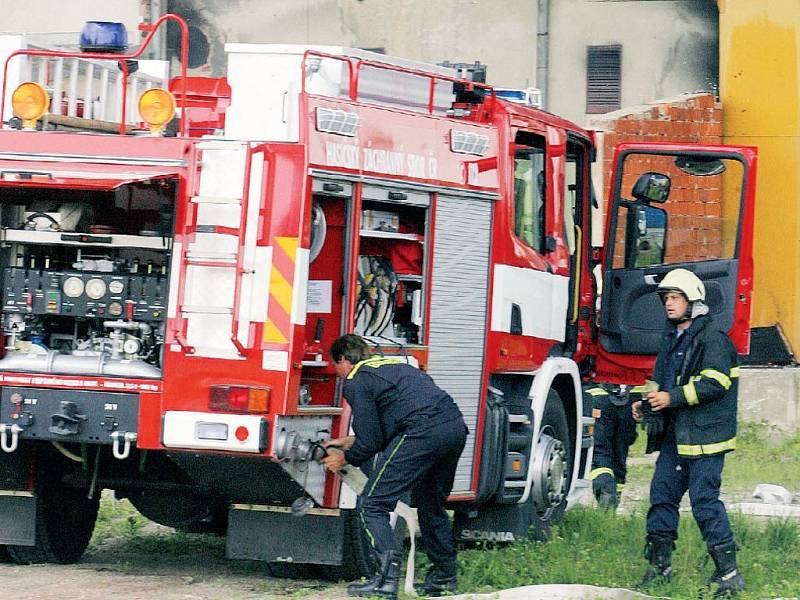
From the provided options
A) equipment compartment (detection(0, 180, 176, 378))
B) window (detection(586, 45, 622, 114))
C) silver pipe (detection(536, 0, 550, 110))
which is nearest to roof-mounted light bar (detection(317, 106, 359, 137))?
equipment compartment (detection(0, 180, 176, 378))

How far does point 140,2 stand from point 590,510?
10512 mm

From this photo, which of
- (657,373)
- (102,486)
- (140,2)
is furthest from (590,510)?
(140,2)

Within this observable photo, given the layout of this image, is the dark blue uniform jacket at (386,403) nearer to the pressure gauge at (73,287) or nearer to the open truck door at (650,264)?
the pressure gauge at (73,287)

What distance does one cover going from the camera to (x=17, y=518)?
8523 mm

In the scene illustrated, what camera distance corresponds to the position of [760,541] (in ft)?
32.2

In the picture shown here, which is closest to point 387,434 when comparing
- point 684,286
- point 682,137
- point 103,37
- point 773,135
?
point 684,286

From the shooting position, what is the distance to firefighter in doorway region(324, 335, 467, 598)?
7.67 m

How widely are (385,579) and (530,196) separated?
9.44 feet

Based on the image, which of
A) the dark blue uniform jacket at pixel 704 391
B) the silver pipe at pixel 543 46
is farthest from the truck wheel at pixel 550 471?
the silver pipe at pixel 543 46

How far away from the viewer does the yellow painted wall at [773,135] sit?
16750 millimetres

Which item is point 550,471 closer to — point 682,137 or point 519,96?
point 519,96

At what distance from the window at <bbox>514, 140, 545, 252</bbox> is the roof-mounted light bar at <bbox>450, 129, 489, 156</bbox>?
45 centimetres

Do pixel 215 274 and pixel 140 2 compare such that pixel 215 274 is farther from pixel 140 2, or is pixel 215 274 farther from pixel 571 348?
pixel 140 2

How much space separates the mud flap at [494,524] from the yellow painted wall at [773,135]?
7912 mm
